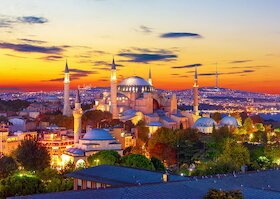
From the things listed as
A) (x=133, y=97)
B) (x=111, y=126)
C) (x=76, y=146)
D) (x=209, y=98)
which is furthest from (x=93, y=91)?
(x=76, y=146)

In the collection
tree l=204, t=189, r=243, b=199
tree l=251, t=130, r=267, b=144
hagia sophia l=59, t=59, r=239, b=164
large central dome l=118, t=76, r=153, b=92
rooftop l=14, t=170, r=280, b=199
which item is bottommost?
tree l=251, t=130, r=267, b=144

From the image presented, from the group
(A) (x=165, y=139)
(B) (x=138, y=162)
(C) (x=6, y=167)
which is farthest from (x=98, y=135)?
(B) (x=138, y=162)

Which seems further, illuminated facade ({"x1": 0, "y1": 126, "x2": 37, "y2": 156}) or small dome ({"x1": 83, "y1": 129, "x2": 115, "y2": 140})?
illuminated facade ({"x1": 0, "y1": 126, "x2": 37, "y2": 156})

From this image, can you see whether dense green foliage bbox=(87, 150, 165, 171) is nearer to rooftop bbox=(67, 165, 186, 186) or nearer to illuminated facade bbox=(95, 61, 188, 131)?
rooftop bbox=(67, 165, 186, 186)

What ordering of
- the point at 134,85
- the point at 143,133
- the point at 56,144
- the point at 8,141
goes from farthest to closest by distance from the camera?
the point at 134,85, the point at 143,133, the point at 8,141, the point at 56,144

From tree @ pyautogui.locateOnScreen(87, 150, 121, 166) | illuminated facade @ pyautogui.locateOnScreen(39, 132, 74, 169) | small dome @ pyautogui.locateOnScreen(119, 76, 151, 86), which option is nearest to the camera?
tree @ pyautogui.locateOnScreen(87, 150, 121, 166)

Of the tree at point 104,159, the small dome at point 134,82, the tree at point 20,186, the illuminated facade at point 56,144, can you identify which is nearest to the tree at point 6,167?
the tree at point 104,159

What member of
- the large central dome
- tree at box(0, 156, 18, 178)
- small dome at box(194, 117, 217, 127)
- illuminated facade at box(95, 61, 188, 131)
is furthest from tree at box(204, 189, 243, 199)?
the large central dome

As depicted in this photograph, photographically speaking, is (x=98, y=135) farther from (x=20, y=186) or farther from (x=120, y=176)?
(x=120, y=176)
